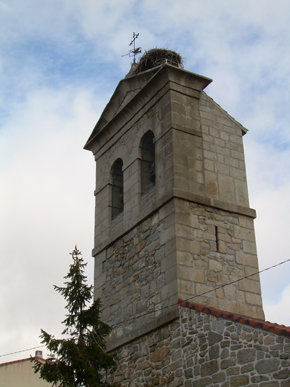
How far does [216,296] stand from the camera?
1289 cm

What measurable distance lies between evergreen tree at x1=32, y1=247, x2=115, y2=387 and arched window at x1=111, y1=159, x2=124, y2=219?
3.87 meters

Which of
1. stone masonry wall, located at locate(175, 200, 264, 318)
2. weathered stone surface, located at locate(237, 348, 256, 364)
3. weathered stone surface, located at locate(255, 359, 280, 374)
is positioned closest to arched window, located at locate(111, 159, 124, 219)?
stone masonry wall, located at locate(175, 200, 264, 318)

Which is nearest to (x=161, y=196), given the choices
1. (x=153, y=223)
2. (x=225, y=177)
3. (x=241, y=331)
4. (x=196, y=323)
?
(x=153, y=223)

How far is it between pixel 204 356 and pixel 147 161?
548 centimetres

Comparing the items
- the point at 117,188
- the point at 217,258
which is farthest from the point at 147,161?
the point at 217,258

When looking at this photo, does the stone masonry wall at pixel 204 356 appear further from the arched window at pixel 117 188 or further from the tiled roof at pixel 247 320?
the arched window at pixel 117 188

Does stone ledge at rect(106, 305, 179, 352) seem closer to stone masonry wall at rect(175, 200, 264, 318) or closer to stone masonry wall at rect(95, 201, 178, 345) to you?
stone masonry wall at rect(95, 201, 178, 345)

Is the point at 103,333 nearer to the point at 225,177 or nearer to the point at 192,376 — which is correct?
the point at 192,376

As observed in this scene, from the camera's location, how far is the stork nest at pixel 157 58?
1662 cm

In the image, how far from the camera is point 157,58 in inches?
656

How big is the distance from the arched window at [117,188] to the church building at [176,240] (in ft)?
0.08

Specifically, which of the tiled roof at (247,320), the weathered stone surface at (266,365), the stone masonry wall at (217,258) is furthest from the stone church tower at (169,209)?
the weathered stone surface at (266,365)

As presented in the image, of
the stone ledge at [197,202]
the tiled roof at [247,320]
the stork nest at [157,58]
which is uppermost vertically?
the stork nest at [157,58]

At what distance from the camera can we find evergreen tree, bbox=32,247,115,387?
11.5 m
